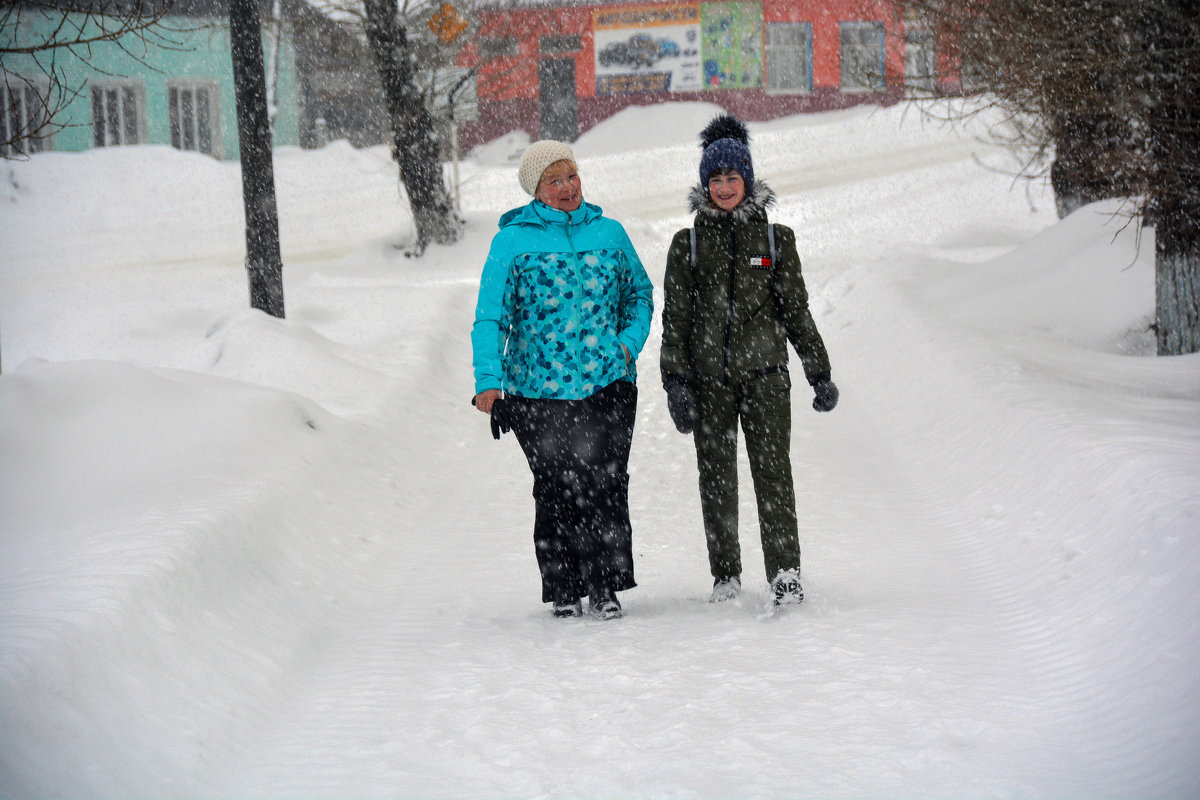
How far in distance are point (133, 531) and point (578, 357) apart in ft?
6.16

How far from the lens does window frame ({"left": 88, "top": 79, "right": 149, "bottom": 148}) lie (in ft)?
83.4

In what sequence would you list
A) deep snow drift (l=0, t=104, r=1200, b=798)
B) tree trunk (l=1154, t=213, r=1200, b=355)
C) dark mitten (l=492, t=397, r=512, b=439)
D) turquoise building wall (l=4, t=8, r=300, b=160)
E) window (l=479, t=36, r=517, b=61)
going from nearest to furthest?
deep snow drift (l=0, t=104, r=1200, b=798), dark mitten (l=492, t=397, r=512, b=439), tree trunk (l=1154, t=213, r=1200, b=355), window (l=479, t=36, r=517, b=61), turquoise building wall (l=4, t=8, r=300, b=160)

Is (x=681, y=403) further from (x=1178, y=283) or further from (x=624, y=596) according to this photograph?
(x=1178, y=283)

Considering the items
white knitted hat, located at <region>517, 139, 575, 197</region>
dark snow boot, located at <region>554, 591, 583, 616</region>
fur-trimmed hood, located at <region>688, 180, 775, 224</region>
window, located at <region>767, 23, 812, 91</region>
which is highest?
window, located at <region>767, 23, 812, 91</region>

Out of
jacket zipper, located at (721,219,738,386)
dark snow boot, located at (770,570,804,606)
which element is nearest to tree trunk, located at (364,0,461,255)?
jacket zipper, located at (721,219,738,386)

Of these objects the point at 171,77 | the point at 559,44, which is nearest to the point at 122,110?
the point at 171,77

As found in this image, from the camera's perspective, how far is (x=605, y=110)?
106 feet

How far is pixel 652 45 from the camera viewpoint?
105ft

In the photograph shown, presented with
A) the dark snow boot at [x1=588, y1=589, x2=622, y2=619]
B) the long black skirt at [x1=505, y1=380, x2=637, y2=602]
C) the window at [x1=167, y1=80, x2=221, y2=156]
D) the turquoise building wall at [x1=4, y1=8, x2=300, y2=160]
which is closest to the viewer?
the long black skirt at [x1=505, y1=380, x2=637, y2=602]

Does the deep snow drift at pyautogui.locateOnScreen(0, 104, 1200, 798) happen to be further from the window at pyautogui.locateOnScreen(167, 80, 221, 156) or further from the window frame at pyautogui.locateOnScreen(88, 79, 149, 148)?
the window at pyautogui.locateOnScreen(167, 80, 221, 156)

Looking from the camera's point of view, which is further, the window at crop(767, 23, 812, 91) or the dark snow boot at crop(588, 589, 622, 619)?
the window at crop(767, 23, 812, 91)

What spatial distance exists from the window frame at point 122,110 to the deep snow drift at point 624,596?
17301mm

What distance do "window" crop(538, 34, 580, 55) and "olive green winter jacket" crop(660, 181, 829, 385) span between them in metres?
29.0

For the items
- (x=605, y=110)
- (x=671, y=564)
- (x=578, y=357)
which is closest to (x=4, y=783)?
(x=578, y=357)
